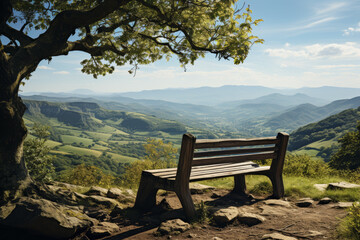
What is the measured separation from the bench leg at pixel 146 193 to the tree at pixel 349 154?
20.1m

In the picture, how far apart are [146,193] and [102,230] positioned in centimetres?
160

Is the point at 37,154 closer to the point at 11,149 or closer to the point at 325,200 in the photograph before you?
the point at 11,149

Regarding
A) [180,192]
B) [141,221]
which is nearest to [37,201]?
[141,221]

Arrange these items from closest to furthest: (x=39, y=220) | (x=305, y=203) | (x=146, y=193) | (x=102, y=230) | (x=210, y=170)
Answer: (x=39, y=220), (x=102, y=230), (x=146, y=193), (x=210, y=170), (x=305, y=203)

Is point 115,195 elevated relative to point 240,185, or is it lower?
lower

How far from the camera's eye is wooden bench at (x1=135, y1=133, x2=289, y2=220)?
5.37m

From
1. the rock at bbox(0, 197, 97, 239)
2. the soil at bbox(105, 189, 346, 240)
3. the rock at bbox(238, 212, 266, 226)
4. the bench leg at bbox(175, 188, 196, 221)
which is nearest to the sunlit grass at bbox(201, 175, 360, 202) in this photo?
the soil at bbox(105, 189, 346, 240)

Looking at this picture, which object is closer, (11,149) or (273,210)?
(11,149)

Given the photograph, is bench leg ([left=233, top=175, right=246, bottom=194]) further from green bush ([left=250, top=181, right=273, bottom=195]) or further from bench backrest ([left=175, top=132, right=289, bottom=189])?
bench backrest ([left=175, top=132, right=289, bottom=189])

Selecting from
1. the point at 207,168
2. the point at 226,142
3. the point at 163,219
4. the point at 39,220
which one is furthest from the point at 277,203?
the point at 39,220

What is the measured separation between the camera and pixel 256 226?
5.27 metres

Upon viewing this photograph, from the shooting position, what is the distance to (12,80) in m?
5.73

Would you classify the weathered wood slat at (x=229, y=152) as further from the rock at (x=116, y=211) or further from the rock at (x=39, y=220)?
the rock at (x=39, y=220)

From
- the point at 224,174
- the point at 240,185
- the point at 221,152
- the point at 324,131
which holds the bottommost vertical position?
the point at 324,131
